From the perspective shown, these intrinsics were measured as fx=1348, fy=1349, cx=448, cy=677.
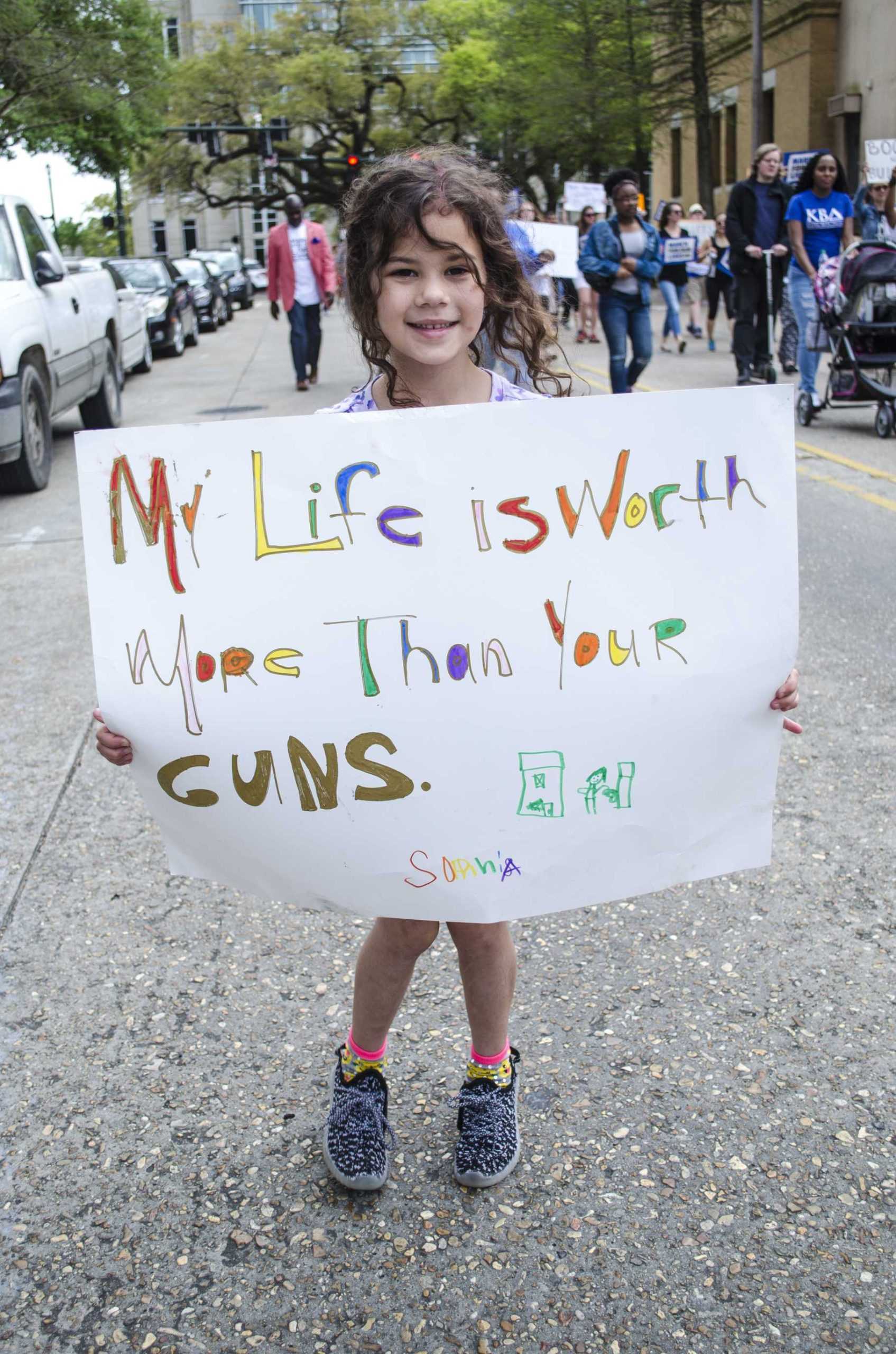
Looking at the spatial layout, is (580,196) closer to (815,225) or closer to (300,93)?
(815,225)

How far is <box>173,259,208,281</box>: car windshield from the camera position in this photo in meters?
28.5

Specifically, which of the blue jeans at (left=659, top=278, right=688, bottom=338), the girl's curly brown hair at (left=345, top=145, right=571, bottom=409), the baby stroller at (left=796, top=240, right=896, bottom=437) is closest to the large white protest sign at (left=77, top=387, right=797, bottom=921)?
the girl's curly brown hair at (left=345, top=145, right=571, bottom=409)

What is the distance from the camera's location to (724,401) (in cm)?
219

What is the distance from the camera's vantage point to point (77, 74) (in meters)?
28.2

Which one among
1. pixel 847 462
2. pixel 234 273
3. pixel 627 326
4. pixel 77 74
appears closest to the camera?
pixel 847 462

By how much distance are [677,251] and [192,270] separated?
15385mm

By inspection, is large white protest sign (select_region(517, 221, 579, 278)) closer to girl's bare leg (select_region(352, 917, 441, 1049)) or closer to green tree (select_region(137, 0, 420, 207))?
girl's bare leg (select_region(352, 917, 441, 1049))

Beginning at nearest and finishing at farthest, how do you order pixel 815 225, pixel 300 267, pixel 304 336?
pixel 815 225 < pixel 300 267 < pixel 304 336

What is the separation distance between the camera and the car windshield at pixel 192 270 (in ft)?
93.5

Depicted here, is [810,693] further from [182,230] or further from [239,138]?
[182,230]

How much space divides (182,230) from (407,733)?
368 feet

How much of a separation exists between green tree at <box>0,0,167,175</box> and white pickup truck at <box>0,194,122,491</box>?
17.7m

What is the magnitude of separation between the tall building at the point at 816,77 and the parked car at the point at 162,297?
1248 cm

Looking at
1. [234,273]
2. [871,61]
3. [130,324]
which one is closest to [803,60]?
[871,61]
